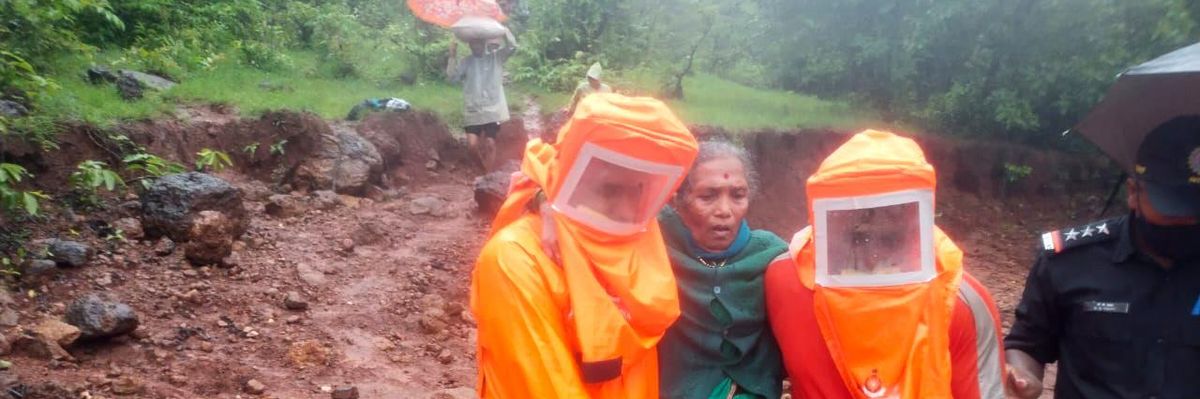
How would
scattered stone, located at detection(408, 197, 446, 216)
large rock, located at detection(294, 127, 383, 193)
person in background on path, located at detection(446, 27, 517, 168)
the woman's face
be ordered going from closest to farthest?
the woman's face → large rock, located at detection(294, 127, 383, 193) → scattered stone, located at detection(408, 197, 446, 216) → person in background on path, located at detection(446, 27, 517, 168)

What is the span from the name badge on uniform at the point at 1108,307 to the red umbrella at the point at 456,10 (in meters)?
7.56

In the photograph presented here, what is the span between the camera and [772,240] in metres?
2.79

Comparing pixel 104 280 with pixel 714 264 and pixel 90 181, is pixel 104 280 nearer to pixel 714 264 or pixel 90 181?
pixel 90 181

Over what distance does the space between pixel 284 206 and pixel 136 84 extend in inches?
76.8

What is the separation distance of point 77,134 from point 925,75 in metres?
9.42

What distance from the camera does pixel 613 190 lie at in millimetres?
2484

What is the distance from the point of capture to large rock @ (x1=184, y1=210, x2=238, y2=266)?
5.94m

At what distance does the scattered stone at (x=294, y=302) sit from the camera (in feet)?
19.3

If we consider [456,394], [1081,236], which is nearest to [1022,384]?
[1081,236]

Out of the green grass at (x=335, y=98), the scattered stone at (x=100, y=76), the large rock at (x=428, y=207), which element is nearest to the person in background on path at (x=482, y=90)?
the green grass at (x=335, y=98)

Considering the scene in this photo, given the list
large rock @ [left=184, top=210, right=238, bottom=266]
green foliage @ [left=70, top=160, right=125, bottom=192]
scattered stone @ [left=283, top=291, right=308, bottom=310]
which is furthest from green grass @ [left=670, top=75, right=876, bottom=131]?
green foliage @ [left=70, top=160, right=125, bottom=192]

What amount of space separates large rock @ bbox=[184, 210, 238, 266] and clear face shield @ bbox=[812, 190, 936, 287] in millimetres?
4554

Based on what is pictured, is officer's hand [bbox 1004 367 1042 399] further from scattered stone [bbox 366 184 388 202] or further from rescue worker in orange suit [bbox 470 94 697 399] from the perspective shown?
scattered stone [bbox 366 184 388 202]

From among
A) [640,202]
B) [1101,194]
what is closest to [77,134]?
[640,202]
